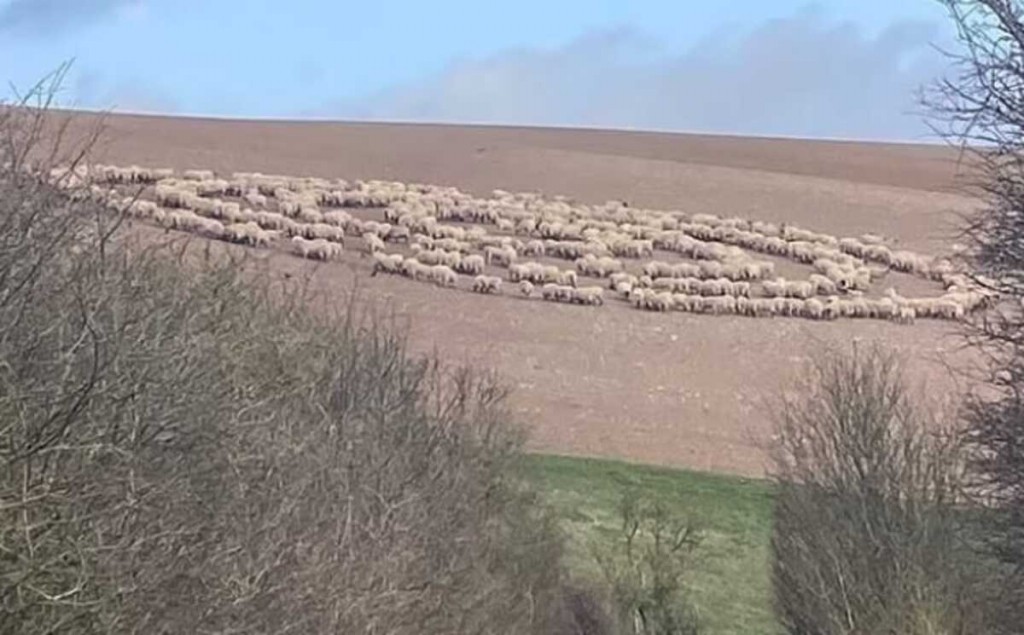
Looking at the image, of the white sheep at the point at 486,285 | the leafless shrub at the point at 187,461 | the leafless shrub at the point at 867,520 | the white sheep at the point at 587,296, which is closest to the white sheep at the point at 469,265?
the white sheep at the point at 486,285

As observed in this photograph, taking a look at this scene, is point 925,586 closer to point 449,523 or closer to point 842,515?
point 842,515

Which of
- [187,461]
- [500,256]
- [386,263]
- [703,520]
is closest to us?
[187,461]

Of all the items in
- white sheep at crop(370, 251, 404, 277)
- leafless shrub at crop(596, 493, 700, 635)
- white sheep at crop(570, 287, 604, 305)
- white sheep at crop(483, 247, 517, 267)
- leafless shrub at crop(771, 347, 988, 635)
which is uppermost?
white sheep at crop(483, 247, 517, 267)

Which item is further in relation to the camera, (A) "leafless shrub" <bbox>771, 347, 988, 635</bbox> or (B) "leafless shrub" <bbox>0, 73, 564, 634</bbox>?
(A) "leafless shrub" <bbox>771, 347, 988, 635</bbox>

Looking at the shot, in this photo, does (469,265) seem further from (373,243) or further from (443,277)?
(373,243)

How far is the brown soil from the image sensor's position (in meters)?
40.9

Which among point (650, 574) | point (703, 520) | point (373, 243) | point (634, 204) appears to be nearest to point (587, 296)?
point (373, 243)

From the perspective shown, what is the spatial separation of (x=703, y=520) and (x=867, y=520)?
11192mm

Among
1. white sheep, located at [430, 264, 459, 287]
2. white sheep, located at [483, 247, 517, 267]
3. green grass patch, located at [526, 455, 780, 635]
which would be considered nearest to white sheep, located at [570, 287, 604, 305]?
white sheep, located at [483, 247, 517, 267]

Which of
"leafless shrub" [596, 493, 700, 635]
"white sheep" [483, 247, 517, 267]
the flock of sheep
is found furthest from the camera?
"white sheep" [483, 247, 517, 267]

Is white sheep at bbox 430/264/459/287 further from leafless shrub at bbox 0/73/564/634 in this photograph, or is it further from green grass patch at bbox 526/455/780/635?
leafless shrub at bbox 0/73/564/634

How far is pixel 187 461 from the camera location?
11.8m

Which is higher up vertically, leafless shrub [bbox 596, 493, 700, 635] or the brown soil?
the brown soil

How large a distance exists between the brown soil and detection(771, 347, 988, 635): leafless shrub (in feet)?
10.7
